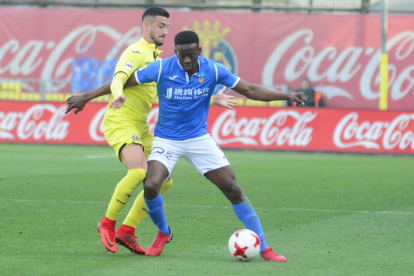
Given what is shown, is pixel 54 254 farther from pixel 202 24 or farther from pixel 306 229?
pixel 202 24

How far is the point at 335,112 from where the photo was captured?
64.5ft

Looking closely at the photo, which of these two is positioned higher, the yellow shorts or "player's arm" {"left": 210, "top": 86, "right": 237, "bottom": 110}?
"player's arm" {"left": 210, "top": 86, "right": 237, "bottom": 110}

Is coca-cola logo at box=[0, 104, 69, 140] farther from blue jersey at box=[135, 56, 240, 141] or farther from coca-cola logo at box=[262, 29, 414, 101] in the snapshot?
blue jersey at box=[135, 56, 240, 141]

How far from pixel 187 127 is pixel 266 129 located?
13451mm

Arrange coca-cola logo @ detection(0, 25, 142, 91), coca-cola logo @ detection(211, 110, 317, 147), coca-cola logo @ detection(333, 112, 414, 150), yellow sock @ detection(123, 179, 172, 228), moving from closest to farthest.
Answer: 1. yellow sock @ detection(123, 179, 172, 228)
2. coca-cola logo @ detection(333, 112, 414, 150)
3. coca-cola logo @ detection(211, 110, 317, 147)
4. coca-cola logo @ detection(0, 25, 142, 91)

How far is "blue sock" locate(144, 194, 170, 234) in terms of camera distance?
6.52 metres

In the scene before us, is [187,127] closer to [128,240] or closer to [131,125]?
[131,125]

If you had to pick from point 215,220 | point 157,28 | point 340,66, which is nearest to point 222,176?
point 157,28

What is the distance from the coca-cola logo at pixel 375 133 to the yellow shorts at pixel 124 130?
43.2ft

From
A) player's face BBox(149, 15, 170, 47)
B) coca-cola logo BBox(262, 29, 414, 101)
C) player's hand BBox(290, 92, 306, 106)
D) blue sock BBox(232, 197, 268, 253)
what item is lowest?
coca-cola logo BBox(262, 29, 414, 101)

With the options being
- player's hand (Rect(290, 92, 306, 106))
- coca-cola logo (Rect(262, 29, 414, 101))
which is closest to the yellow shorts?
player's hand (Rect(290, 92, 306, 106))

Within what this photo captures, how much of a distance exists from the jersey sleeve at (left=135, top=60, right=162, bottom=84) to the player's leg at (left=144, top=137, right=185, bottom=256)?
0.55 meters

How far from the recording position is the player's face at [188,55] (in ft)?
20.7

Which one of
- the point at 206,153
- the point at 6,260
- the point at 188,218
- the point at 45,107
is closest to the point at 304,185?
the point at 188,218
